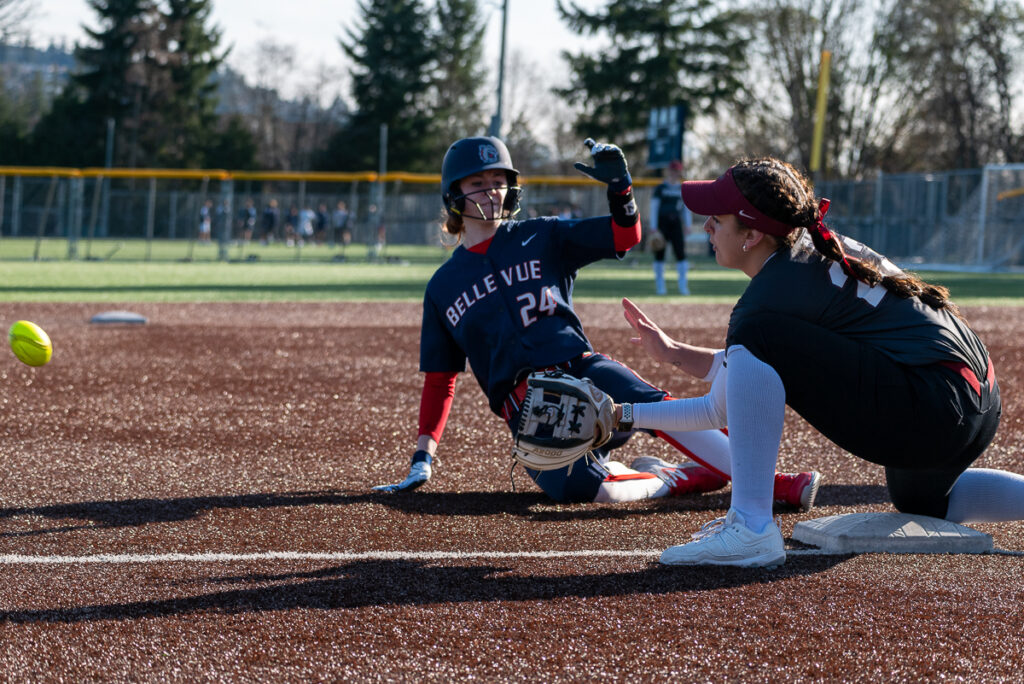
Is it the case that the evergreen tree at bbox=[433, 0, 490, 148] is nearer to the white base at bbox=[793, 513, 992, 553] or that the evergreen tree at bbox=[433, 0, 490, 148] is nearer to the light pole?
the light pole

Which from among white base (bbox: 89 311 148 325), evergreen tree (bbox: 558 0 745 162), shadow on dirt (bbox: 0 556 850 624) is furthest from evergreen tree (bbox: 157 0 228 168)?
shadow on dirt (bbox: 0 556 850 624)

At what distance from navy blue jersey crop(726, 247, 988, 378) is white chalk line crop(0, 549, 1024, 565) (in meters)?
0.71

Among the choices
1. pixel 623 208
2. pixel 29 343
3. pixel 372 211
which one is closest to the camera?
pixel 623 208

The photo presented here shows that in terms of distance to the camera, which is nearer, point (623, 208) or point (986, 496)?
point (986, 496)

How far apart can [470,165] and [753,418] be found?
168 centimetres

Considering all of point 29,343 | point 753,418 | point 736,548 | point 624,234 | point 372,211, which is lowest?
point 736,548

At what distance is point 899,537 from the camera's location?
347 centimetres

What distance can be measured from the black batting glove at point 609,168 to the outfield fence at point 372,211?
1905 centimetres

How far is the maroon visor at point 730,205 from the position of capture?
319 cm

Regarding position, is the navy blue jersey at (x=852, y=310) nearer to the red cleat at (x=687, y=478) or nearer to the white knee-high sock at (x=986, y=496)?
the white knee-high sock at (x=986, y=496)

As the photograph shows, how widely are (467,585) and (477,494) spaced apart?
1297 millimetres

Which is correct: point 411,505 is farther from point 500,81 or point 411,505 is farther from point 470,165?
point 500,81

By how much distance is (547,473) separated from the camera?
420cm

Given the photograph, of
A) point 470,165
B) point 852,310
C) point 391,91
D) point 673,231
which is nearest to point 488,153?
point 470,165
